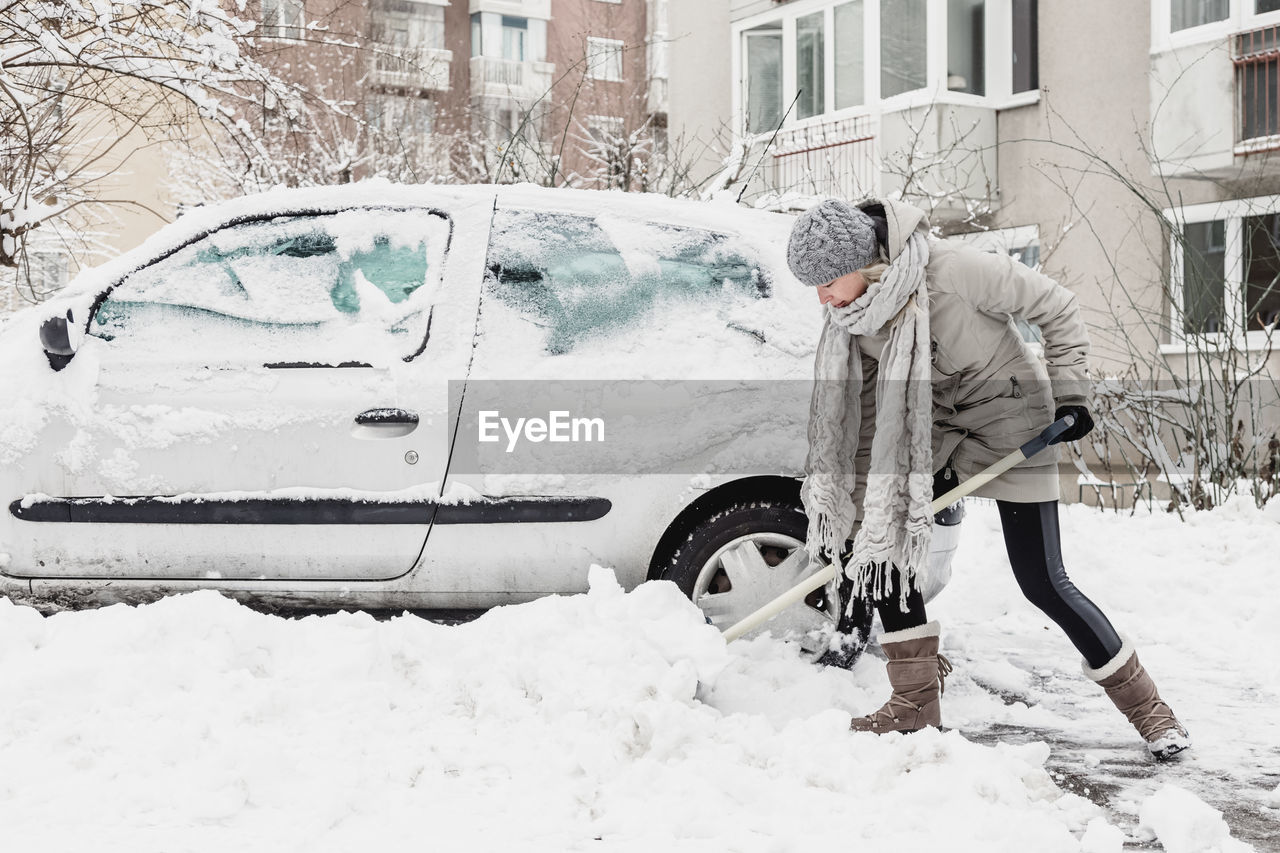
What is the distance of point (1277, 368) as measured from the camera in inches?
478

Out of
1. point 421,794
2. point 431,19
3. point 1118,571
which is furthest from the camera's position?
point 431,19

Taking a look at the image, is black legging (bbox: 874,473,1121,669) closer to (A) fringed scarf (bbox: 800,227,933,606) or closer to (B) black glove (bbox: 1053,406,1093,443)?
(A) fringed scarf (bbox: 800,227,933,606)

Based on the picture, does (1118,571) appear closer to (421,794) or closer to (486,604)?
(486,604)

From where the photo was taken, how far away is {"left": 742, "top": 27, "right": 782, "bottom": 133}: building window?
59.2 ft

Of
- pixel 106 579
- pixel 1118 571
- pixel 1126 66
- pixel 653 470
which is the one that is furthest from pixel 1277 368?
pixel 106 579

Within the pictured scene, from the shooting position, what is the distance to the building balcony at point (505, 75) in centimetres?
3253

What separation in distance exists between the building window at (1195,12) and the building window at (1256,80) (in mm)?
601

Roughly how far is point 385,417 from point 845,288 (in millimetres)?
1544

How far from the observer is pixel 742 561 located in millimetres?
4125

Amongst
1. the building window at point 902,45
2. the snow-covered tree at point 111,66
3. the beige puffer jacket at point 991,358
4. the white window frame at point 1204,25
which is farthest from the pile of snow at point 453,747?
the building window at point 902,45

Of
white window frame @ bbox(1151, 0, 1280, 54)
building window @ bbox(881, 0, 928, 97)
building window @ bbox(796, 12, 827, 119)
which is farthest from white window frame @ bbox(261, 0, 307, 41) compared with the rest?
building window @ bbox(796, 12, 827, 119)

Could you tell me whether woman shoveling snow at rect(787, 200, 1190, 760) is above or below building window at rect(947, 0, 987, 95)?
below

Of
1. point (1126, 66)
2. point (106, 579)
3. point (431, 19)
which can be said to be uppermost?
point (431, 19)

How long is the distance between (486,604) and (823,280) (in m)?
1.56
